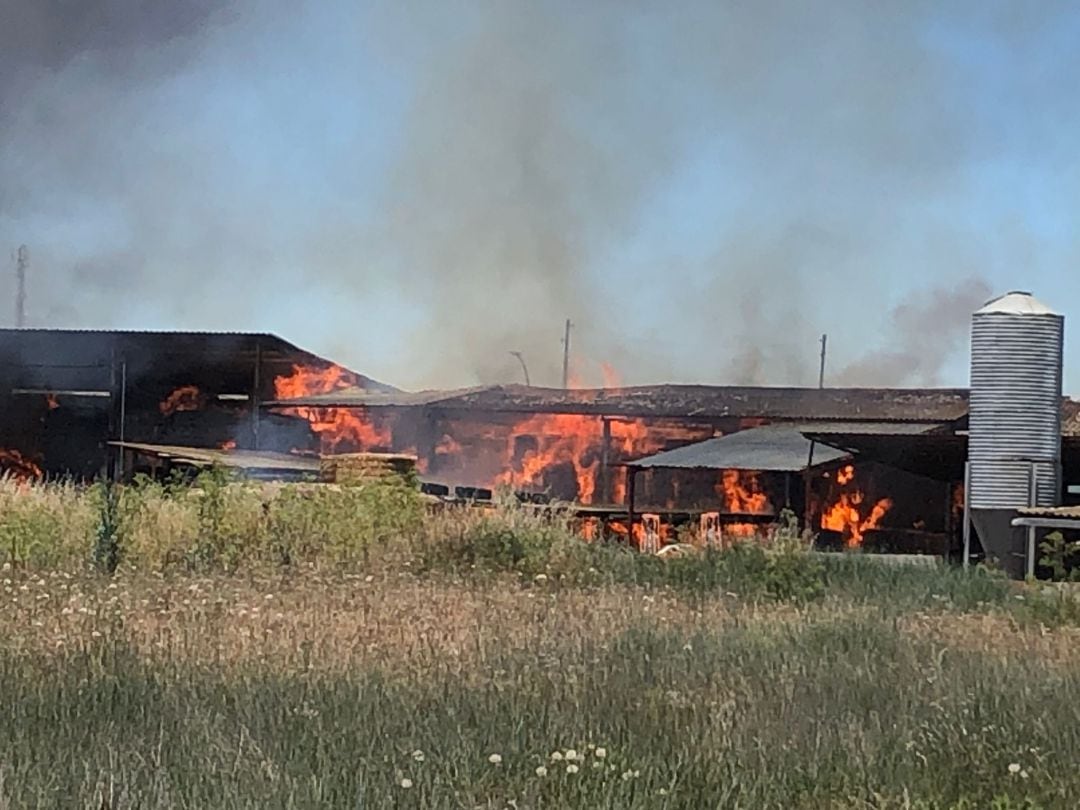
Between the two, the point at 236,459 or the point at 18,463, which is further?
the point at 18,463

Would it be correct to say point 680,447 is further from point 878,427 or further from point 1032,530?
point 1032,530

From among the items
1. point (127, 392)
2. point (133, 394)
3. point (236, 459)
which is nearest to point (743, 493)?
point (236, 459)

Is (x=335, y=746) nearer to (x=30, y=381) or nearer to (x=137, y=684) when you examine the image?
(x=137, y=684)

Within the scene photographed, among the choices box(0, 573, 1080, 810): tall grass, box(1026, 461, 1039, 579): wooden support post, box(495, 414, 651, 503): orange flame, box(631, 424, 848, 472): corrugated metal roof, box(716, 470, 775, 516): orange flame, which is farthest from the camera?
box(495, 414, 651, 503): orange flame

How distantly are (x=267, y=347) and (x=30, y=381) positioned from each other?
4882 millimetres

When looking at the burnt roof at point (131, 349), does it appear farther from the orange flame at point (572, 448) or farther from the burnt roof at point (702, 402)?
the orange flame at point (572, 448)

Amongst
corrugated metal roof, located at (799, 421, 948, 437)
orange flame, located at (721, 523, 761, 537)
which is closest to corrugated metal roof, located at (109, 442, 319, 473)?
orange flame, located at (721, 523, 761, 537)

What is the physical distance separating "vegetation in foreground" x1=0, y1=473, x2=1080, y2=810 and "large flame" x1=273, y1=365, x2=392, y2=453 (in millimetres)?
16452

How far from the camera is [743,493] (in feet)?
89.6

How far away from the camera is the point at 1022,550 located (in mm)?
16828

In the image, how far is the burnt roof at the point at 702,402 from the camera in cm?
2738

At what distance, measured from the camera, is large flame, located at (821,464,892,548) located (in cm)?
2600

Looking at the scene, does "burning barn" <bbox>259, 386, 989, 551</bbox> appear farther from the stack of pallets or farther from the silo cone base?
the silo cone base

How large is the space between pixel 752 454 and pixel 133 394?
551 inches
